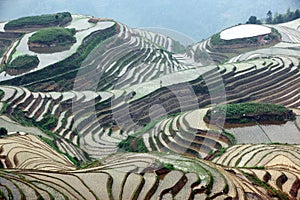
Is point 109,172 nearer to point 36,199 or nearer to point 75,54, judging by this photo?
point 36,199

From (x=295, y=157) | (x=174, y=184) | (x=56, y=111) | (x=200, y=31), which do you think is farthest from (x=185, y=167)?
(x=200, y=31)

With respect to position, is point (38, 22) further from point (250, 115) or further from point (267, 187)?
point (267, 187)

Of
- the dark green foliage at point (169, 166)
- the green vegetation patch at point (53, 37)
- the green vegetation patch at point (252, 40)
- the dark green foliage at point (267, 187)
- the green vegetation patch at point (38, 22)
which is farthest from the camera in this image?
the green vegetation patch at point (252, 40)

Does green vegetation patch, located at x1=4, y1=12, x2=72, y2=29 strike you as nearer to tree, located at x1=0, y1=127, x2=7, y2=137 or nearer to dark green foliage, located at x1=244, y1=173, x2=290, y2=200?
tree, located at x1=0, y1=127, x2=7, y2=137

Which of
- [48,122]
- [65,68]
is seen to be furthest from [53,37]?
[48,122]

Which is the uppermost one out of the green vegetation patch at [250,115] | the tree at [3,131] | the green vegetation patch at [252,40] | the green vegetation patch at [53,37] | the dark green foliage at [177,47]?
the green vegetation patch at [250,115]

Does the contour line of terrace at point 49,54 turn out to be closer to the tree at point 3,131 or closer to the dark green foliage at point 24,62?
the dark green foliage at point 24,62

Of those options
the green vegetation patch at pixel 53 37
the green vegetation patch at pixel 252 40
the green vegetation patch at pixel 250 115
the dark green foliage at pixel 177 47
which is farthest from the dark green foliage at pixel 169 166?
the dark green foliage at pixel 177 47
